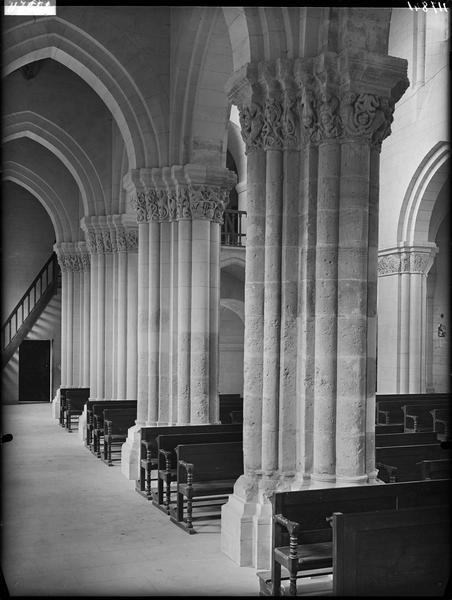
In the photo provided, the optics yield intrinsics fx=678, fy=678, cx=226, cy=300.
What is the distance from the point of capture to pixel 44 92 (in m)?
16.2

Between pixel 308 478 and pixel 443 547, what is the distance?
1.83m

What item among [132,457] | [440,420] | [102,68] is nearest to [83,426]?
[132,457]

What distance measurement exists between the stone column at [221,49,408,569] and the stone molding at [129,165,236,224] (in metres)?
3.85

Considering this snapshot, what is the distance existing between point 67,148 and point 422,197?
877 centimetres

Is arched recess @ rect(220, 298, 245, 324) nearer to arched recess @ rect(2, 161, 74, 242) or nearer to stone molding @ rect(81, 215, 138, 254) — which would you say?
arched recess @ rect(2, 161, 74, 242)

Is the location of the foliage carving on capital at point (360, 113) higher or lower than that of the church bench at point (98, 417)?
higher

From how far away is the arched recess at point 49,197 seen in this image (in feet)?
67.0

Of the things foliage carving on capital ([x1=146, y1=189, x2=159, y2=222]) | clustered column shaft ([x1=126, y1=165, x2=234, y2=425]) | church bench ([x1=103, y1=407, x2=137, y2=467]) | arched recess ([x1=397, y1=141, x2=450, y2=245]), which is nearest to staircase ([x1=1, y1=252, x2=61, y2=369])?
church bench ([x1=103, y1=407, x2=137, y2=467])

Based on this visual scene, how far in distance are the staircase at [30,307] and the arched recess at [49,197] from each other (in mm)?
4504

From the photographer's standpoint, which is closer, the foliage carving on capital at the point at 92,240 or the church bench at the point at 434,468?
the church bench at the point at 434,468

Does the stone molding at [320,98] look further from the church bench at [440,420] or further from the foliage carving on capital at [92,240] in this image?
the foliage carving on capital at [92,240]

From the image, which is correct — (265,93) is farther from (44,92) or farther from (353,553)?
(44,92)

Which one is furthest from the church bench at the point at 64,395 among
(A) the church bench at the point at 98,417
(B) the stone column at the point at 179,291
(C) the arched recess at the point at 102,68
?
(C) the arched recess at the point at 102,68

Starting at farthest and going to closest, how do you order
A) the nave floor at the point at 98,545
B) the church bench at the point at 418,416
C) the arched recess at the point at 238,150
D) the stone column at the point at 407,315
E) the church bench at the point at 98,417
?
the arched recess at the point at 238,150 < the stone column at the point at 407,315 < the church bench at the point at 98,417 < the church bench at the point at 418,416 < the nave floor at the point at 98,545
